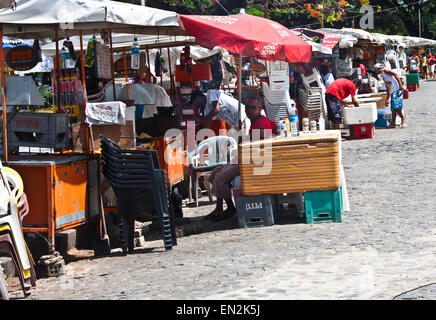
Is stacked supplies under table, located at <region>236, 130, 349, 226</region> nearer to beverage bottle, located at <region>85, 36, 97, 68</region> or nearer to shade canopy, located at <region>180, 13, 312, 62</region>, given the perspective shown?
shade canopy, located at <region>180, 13, 312, 62</region>

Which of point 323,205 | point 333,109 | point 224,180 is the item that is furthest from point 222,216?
point 333,109

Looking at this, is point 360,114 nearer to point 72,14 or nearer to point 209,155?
point 209,155

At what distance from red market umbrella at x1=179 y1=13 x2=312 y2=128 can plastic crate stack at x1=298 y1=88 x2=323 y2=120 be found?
803 cm

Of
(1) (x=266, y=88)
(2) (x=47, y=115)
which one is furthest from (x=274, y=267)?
(1) (x=266, y=88)

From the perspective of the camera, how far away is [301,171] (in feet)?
27.0

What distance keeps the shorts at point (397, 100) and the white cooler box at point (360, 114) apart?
1407 mm

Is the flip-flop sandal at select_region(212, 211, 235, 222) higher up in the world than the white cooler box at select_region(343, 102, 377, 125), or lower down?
lower down

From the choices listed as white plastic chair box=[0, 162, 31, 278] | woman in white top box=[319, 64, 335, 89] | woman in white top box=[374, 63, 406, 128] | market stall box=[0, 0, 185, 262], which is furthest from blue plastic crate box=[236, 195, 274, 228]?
woman in white top box=[319, 64, 335, 89]

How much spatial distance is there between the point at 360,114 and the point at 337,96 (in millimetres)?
792

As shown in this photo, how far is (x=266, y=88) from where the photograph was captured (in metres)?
16.8

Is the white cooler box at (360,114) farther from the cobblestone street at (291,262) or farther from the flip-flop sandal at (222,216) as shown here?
the flip-flop sandal at (222,216)

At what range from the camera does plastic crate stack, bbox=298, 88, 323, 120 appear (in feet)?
59.6

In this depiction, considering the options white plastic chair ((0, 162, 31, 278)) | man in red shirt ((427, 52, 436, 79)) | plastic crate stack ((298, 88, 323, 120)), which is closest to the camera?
white plastic chair ((0, 162, 31, 278))

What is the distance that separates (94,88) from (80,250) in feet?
12.0
